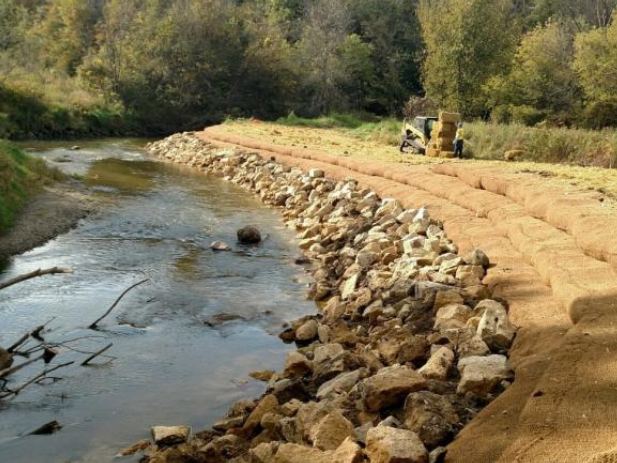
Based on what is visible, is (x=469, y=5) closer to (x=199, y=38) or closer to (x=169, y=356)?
(x=199, y=38)

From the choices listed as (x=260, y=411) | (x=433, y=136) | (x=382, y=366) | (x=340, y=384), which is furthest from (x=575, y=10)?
(x=260, y=411)

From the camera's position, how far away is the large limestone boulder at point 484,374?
4992mm

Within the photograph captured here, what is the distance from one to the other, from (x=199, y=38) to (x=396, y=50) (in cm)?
1299

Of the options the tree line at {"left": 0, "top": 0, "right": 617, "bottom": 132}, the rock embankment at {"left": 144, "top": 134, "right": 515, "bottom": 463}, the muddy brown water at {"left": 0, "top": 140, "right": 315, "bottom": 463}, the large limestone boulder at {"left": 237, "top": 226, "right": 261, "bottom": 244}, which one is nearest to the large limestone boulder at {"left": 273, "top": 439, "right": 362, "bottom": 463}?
the rock embankment at {"left": 144, "top": 134, "right": 515, "bottom": 463}

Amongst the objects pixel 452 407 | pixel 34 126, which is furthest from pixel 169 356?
pixel 34 126

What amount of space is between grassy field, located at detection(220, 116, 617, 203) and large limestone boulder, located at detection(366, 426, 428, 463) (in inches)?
278

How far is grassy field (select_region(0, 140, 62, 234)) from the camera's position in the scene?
40.8 feet

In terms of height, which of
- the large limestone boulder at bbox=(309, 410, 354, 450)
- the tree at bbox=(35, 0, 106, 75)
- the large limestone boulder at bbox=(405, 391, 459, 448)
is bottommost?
the large limestone boulder at bbox=(309, 410, 354, 450)

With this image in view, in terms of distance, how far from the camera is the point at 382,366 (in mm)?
6105

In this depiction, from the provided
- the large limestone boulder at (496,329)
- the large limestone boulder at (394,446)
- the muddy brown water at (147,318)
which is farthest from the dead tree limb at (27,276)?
the large limestone boulder at (496,329)

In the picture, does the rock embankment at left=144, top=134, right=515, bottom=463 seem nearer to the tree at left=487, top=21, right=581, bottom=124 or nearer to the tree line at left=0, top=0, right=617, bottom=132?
the tree line at left=0, top=0, right=617, bottom=132

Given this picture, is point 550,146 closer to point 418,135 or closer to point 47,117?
point 418,135

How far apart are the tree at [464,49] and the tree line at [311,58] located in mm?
48

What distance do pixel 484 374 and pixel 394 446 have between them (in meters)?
1.33
